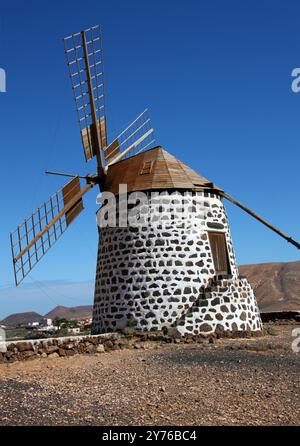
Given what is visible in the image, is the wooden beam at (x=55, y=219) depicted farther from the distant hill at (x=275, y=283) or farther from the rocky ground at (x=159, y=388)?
the distant hill at (x=275, y=283)

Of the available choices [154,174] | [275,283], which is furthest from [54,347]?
[275,283]

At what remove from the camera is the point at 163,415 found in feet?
21.4

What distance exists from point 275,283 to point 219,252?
41.1m

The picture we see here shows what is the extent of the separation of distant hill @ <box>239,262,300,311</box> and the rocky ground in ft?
108

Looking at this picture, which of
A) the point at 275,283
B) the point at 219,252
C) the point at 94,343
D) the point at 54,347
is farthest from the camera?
the point at 275,283

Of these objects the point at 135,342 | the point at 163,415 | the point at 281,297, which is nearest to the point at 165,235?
the point at 135,342

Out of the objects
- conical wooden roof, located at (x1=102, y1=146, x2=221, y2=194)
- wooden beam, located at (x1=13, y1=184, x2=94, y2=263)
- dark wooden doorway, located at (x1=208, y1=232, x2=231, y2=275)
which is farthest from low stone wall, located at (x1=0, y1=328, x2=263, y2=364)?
conical wooden roof, located at (x1=102, y1=146, x2=221, y2=194)

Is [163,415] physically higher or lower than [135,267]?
lower

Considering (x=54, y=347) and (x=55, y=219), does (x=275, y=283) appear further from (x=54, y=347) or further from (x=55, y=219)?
(x=54, y=347)

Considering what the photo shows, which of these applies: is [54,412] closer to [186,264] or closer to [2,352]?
[2,352]

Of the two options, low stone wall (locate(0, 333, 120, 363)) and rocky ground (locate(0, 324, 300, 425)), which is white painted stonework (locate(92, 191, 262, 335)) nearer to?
low stone wall (locate(0, 333, 120, 363))

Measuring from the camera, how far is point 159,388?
26.8ft
